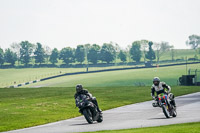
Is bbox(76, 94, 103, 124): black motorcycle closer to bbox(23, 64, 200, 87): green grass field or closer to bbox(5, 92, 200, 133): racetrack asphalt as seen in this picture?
bbox(5, 92, 200, 133): racetrack asphalt

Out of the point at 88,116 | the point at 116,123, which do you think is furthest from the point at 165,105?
the point at 88,116

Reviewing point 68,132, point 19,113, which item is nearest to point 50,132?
point 68,132

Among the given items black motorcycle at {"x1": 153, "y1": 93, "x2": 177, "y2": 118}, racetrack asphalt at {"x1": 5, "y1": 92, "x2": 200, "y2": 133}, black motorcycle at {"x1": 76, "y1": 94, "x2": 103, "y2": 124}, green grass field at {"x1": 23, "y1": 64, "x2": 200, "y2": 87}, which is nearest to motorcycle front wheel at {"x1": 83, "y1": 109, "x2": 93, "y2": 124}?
black motorcycle at {"x1": 76, "y1": 94, "x2": 103, "y2": 124}

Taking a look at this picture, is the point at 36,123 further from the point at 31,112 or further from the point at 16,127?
the point at 31,112

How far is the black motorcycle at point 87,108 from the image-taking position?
23750 mm

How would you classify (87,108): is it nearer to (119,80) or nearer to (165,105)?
(165,105)

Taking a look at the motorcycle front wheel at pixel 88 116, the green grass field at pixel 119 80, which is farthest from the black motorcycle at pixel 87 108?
the green grass field at pixel 119 80

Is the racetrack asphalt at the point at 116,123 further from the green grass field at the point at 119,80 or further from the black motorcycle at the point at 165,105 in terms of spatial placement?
the green grass field at the point at 119,80

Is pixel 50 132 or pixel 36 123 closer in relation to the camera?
pixel 50 132

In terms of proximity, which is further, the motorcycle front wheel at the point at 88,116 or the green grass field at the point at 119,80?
the green grass field at the point at 119,80

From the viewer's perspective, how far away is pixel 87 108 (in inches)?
941

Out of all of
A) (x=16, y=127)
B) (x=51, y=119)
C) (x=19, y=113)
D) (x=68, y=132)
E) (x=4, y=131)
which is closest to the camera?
(x=68, y=132)

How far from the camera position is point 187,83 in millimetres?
75125

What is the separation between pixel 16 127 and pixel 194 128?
1072 centimetres
